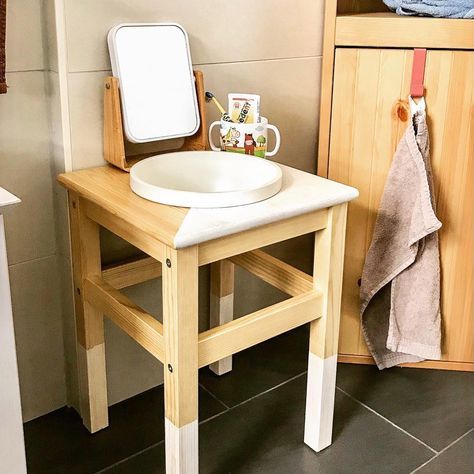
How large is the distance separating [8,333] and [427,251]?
0.96 metres

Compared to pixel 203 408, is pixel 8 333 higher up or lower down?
higher up

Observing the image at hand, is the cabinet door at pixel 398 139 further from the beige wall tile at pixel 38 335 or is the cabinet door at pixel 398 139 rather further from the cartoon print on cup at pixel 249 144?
the beige wall tile at pixel 38 335

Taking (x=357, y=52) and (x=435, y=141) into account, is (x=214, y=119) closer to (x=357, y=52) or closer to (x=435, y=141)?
(x=357, y=52)

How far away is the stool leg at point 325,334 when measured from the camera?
4.28 feet

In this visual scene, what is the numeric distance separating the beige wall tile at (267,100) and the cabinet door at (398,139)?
0.38 feet

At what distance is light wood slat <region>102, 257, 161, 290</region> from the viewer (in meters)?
1.42

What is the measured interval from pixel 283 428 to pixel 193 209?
0.62 meters

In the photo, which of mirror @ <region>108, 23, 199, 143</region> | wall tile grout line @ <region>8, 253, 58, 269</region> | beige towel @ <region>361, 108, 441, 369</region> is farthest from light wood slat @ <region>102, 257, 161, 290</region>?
beige towel @ <region>361, 108, 441, 369</region>

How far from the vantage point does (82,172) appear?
1.34 m

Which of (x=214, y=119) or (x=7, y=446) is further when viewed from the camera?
(x=214, y=119)

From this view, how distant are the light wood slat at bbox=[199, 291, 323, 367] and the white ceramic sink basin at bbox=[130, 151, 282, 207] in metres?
0.22

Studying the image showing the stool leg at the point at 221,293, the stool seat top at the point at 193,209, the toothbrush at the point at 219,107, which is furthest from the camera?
the stool leg at the point at 221,293

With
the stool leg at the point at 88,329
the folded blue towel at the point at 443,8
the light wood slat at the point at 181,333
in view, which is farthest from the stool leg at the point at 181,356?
the folded blue towel at the point at 443,8

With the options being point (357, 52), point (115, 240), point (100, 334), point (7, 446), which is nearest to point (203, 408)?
point (100, 334)
